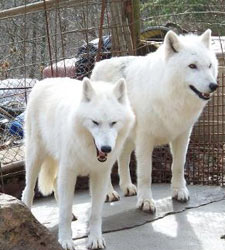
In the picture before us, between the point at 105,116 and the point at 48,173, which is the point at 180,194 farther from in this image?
the point at 105,116

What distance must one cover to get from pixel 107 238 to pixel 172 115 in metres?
1.32

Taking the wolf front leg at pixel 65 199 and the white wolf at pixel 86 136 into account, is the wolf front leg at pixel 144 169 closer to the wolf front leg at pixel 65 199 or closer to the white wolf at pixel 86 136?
the white wolf at pixel 86 136

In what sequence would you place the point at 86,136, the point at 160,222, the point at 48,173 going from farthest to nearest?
the point at 48,173
the point at 160,222
the point at 86,136

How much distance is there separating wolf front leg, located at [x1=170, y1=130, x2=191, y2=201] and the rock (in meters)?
2.38

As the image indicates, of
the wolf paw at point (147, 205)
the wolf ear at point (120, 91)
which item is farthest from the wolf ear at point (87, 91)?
the wolf paw at point (147, 205)

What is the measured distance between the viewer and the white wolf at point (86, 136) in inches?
153

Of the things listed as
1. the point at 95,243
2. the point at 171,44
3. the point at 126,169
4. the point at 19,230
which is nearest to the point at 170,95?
the point at 171,44

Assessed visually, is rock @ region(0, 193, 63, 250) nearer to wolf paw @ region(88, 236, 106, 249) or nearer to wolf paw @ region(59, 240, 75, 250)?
wolf paw @ region(59, 240, 75, 250)

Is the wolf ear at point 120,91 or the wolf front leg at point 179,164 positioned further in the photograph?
the wolf front leg at point 179,164

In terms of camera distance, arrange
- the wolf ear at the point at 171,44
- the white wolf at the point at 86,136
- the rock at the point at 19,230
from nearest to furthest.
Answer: the rock at the point at 19,230
the white wolf at the point at 86,136
the wolf ear at the point at 171,44

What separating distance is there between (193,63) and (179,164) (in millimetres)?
1144

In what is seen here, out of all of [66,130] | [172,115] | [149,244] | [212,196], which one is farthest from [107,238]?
[212,196]

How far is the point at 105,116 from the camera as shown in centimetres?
388

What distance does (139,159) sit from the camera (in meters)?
5.22
